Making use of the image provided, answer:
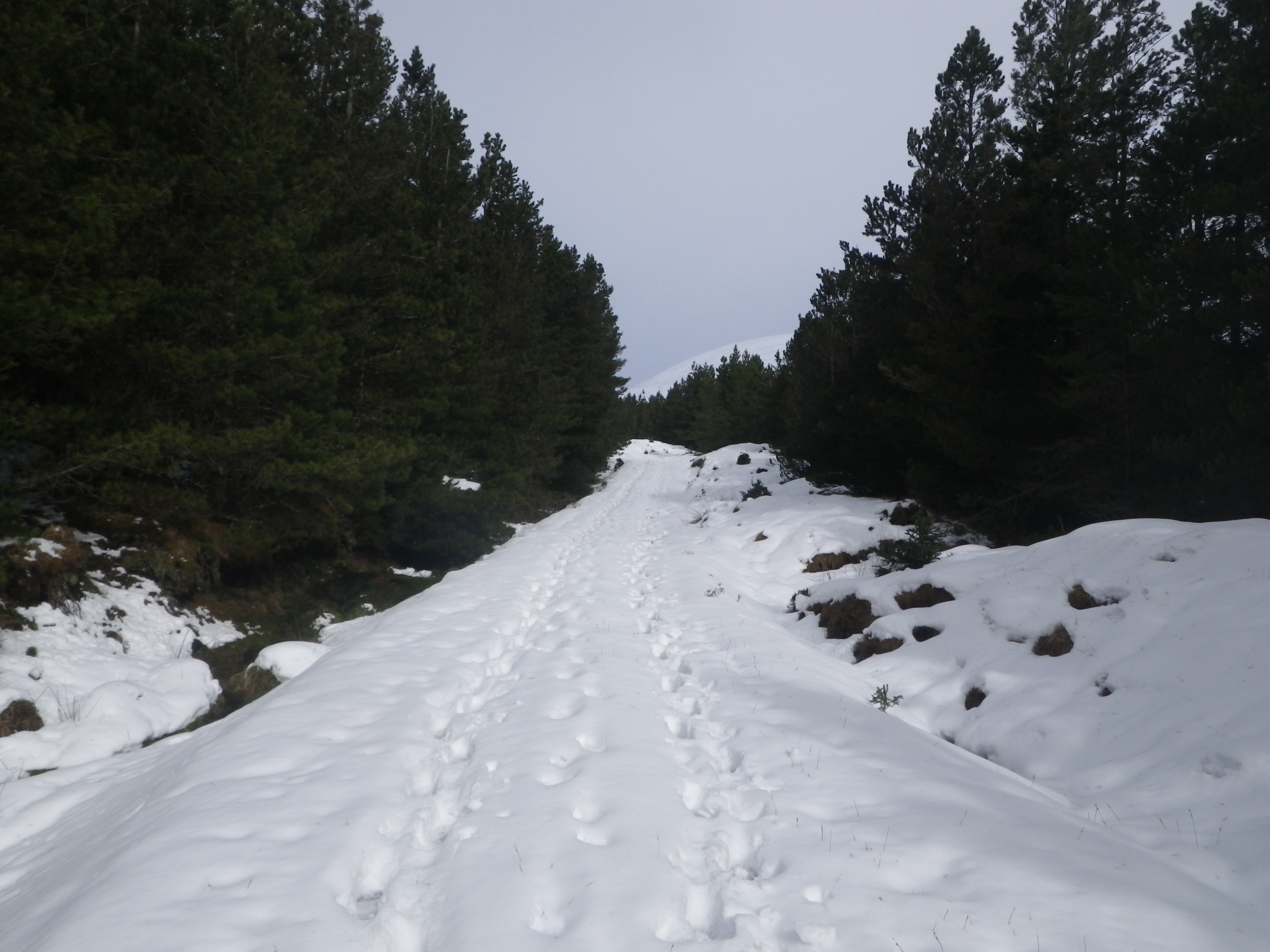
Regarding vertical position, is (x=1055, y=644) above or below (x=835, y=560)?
below

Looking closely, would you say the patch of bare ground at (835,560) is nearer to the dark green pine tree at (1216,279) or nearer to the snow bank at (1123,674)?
the snow bank at (1123,674)

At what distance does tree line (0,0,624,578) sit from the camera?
6953 millimetres

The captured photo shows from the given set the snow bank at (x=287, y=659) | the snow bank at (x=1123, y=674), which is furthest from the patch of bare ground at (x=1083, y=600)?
the snow bank at (x=287, y=659)

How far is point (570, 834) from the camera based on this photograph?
3.57 metres

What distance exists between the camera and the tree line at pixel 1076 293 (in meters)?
9.62

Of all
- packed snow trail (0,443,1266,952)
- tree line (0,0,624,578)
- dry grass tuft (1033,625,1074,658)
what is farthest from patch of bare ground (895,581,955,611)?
tree line (0,0,624,578)

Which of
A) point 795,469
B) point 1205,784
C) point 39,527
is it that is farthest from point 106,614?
point 795,469

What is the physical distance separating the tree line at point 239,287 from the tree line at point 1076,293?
1061cm

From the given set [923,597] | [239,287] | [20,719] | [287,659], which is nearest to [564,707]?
[287,659]

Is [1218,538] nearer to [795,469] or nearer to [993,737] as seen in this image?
[993,737]

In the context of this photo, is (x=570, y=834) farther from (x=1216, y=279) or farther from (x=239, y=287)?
(x=1216, y=279)

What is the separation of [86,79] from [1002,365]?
16.4m

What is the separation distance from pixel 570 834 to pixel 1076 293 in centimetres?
1347

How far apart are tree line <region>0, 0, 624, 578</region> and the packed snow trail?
186 inches
